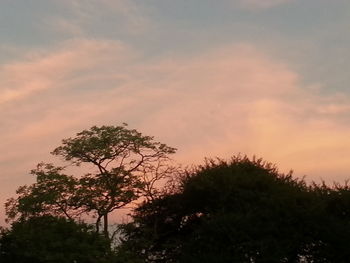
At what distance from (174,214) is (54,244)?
16.0 meters

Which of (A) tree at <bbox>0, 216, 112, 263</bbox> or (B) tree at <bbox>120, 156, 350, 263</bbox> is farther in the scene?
(B) tree at <bbox>120, 156, 350, 263</bbox>

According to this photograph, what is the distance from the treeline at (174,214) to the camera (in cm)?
3628

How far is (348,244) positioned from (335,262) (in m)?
1.44

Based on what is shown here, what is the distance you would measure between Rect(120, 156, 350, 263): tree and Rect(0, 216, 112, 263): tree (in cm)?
317

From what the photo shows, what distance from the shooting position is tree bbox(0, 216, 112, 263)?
112ft

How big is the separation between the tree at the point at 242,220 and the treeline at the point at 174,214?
0.23 feet

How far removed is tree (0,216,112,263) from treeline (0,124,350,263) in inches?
2.2

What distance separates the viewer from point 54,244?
1350 inches

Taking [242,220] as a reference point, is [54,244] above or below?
below

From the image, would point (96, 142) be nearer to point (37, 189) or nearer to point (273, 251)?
point (37, 189)

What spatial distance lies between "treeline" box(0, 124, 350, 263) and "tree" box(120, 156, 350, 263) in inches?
2.7

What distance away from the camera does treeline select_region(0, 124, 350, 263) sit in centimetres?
3628

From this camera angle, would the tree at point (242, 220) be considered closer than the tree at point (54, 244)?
No

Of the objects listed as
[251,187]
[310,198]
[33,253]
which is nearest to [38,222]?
[33,253]
